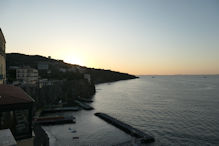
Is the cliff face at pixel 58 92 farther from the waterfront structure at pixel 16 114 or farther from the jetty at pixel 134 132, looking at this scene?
the waterfront structure at pixel 16 114

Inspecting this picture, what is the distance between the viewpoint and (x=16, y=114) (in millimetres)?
13820

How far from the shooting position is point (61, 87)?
80.2m

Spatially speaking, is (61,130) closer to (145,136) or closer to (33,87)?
(145,136)

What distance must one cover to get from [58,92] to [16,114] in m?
64.5

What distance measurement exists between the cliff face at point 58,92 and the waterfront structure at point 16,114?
43422 mm

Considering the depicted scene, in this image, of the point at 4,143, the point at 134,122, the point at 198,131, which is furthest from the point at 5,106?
the point at 198,131

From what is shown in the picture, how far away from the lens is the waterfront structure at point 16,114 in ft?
43.6

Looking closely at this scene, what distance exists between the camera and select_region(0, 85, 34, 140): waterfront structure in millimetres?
13281

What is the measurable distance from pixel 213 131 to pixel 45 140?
38.9m

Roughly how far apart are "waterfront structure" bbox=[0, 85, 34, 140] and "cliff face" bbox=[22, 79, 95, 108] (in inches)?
1710

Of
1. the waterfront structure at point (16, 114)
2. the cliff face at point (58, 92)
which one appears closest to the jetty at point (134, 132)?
the waterfront structure at point (16, 114)

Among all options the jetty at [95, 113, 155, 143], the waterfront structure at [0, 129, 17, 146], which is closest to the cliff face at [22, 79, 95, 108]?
the jetty at [95, 113, 155, 143]

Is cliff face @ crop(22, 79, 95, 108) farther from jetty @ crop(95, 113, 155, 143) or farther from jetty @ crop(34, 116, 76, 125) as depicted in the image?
jetty @ crop(95, 113, 155, 143)

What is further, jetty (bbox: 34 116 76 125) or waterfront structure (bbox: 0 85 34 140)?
jetty (bbox: 34 116 76 125)
